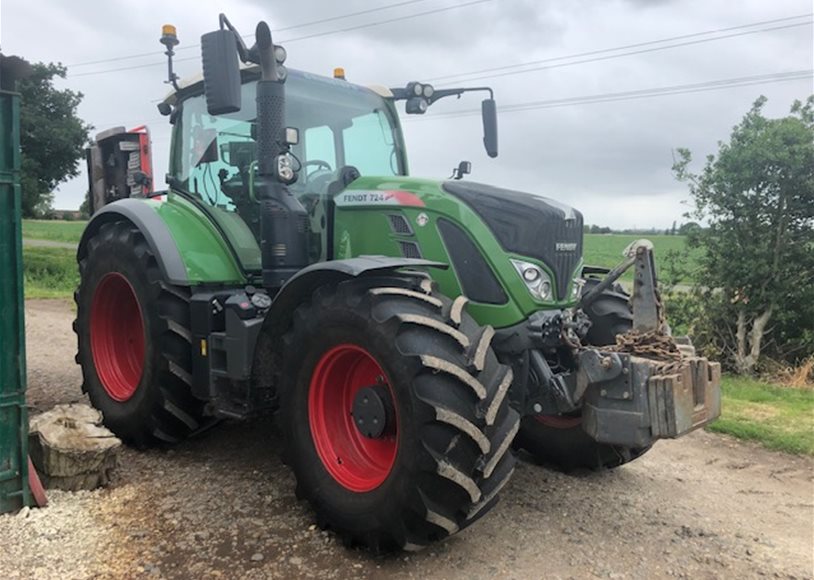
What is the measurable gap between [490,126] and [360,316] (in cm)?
245

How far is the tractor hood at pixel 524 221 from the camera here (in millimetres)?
3881

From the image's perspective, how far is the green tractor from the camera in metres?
3.27

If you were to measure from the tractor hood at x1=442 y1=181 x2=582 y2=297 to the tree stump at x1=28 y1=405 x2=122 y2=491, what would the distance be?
251 cm

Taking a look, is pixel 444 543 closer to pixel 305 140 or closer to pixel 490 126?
pixel 305 140

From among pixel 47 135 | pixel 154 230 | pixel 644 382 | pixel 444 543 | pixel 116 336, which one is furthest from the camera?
pixel 47 135

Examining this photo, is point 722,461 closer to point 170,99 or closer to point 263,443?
point 263,443

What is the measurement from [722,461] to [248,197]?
404 cm

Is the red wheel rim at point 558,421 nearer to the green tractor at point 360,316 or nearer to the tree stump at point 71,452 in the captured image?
the green tractor at point 360,316

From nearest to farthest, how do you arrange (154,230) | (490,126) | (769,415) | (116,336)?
(154,230)
(490,126)
(116,336)
(769,415)

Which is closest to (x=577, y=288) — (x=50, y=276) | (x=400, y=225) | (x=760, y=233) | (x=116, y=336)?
(x=400, y=225)

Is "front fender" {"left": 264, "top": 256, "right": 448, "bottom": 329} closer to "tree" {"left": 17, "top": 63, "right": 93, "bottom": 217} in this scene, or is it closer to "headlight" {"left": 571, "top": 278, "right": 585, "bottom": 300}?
"headlight" {"left": 571, "top": 278, "right": 585, "bottom": 300}

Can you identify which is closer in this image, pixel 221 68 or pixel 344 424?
pixel 221 68

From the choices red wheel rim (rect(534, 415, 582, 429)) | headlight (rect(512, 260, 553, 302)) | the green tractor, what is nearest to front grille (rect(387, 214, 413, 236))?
the green tractor

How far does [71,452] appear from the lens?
13.3ft
